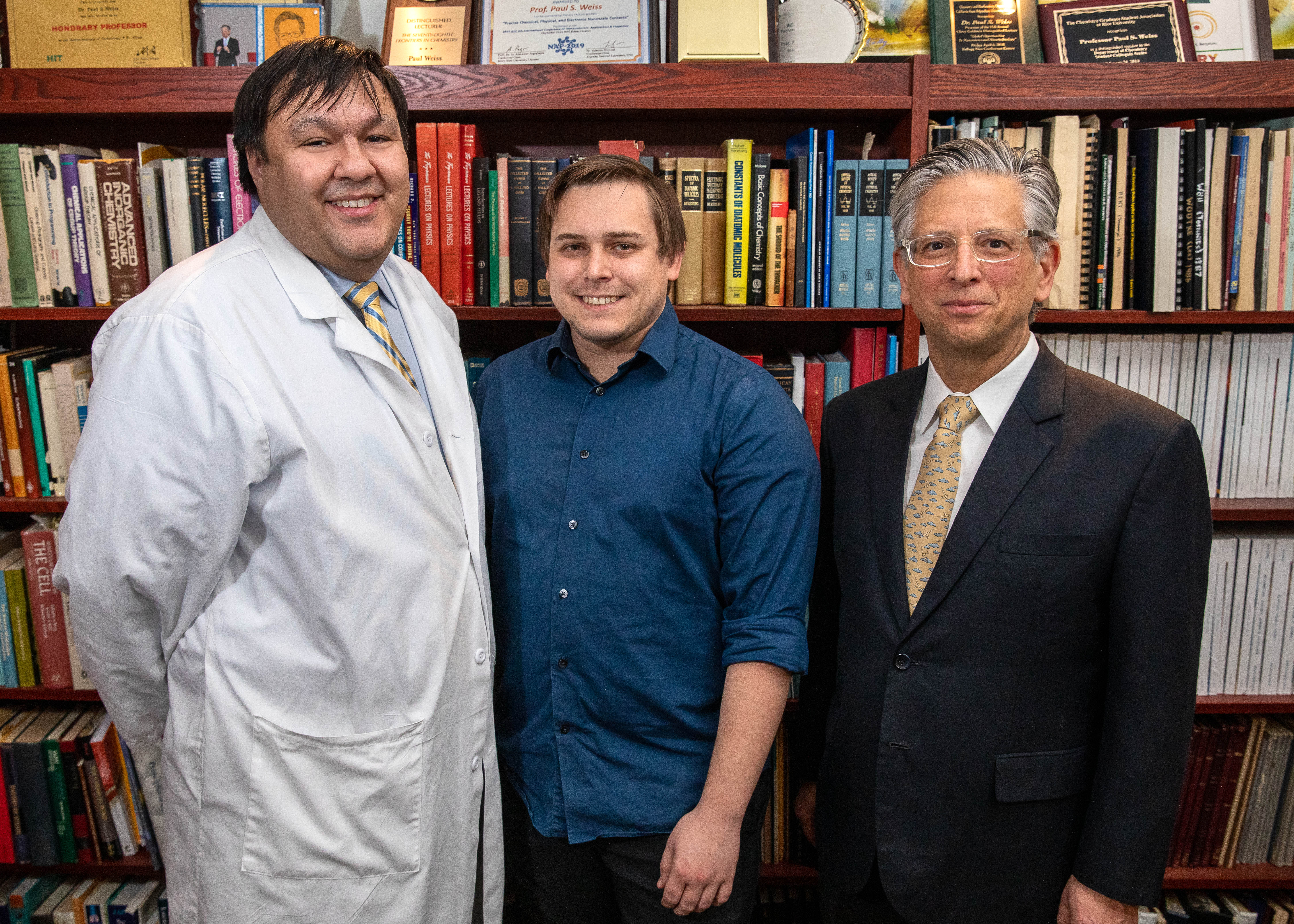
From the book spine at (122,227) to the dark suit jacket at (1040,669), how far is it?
5.27 feet

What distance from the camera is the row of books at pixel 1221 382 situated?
1.74 meters

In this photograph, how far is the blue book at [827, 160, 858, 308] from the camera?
5.59 feet

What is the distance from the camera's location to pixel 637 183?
1.28 m

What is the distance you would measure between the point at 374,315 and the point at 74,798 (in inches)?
58.0

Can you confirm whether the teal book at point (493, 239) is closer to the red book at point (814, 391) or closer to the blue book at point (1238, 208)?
the red book at point (814, 391)

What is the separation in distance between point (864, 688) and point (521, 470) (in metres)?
0.62

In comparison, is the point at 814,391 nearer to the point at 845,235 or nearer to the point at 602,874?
the point at 845,235

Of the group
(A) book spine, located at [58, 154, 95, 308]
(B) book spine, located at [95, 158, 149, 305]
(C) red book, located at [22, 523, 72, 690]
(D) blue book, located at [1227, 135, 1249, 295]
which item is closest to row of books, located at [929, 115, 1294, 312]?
(D) blue book, located at [1227, 135, 1249, 295]

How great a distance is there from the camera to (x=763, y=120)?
1.88 metres

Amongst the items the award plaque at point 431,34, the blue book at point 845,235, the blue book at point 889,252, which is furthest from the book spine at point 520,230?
the blue book at point 889,252

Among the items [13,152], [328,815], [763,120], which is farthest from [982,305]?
[13,152]

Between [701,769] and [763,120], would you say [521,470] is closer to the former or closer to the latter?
[701,769]

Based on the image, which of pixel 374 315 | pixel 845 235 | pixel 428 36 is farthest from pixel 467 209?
pixel 845 235

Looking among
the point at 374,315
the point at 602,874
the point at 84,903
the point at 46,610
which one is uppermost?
the point at 374,315
